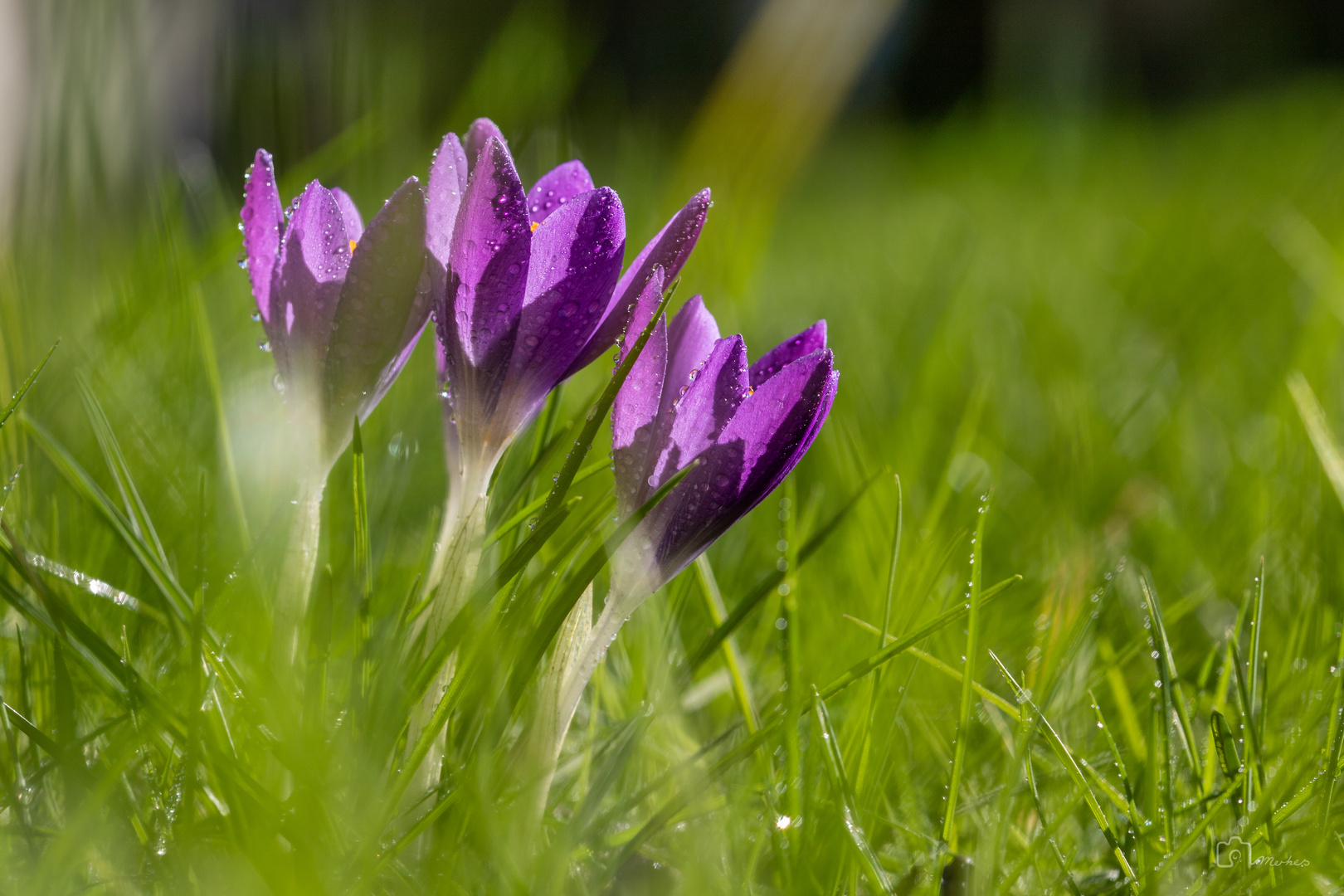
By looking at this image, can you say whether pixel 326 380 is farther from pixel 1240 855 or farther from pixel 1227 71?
pixel 1227 71

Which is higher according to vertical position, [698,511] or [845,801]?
[698,511]

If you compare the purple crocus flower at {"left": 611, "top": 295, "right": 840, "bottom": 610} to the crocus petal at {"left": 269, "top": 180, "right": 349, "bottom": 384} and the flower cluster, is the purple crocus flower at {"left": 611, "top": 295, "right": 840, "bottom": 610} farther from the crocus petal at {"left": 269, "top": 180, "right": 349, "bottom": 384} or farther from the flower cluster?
the crocus petal at {"left": 269, "top": 180, "right": 349, "bottom": 384}

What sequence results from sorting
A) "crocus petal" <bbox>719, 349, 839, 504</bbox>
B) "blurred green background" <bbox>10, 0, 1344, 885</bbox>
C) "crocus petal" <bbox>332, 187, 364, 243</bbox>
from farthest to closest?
"blurred green background" <bbox>10, 0, 1344, 885</bbox> < "crocus petal" <bbox>332, 187, 364, 243</bbox> < "crocus petal" <bbox>719, 349, 839, 504</bbox>

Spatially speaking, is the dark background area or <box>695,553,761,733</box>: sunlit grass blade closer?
<box>695,553,761,733</box>: sunlit grass blade

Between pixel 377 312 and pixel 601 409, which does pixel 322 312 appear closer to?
pixel 377 312

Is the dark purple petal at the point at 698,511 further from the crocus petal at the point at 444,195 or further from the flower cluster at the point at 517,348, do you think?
the crocus petal at the point at 444,195

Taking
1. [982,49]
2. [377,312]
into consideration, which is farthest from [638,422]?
[982,49]

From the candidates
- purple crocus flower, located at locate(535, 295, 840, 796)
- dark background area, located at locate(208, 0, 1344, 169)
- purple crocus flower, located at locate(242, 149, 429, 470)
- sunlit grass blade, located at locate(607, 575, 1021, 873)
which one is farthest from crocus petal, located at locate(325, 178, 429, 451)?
dark background area, located at locate(208, 0, 1344, 169)
